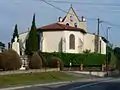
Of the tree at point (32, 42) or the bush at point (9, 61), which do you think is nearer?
the bush at point (9, 61)

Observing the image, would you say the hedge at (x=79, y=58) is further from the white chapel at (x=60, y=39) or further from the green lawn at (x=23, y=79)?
the green lawn at (x=23, y=79)

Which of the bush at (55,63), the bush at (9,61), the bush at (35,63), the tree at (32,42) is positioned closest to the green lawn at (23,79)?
the bush at (9,61)

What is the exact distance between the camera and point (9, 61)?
153 ft

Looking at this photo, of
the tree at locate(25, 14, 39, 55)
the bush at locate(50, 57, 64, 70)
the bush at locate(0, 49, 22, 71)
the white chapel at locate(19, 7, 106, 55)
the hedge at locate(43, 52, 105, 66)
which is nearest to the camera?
the bush at locate(0, 49, 22, 71)

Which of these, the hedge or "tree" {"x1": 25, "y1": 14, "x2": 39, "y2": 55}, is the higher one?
"tree" {"x1": 25, "y1": 14, "x2": 39, "y2": 55}

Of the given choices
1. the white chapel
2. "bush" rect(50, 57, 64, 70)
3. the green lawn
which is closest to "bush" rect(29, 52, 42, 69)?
the green lawn

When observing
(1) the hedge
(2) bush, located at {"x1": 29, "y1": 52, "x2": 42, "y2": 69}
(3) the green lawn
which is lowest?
(3) the green lawn

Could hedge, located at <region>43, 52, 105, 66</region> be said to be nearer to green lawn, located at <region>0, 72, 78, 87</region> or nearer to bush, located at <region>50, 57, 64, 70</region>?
bush, located at <region>50, 57, 64, 70</region>

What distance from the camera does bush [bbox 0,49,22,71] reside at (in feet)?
152

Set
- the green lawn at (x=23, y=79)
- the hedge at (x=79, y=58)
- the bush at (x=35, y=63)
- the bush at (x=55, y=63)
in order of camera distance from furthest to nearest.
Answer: the hedge at (x=79, y=58) → the bush at (x=55, y=63) → the bush at (x=35, y=63) → the green lawn at (x=23, y=79)

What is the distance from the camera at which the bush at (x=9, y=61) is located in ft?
152

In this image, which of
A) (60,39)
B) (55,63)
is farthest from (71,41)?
(55,63)

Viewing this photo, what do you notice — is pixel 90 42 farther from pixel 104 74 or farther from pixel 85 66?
pixel 104 74

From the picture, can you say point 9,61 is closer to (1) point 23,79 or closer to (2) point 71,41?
(1) point 23,79
